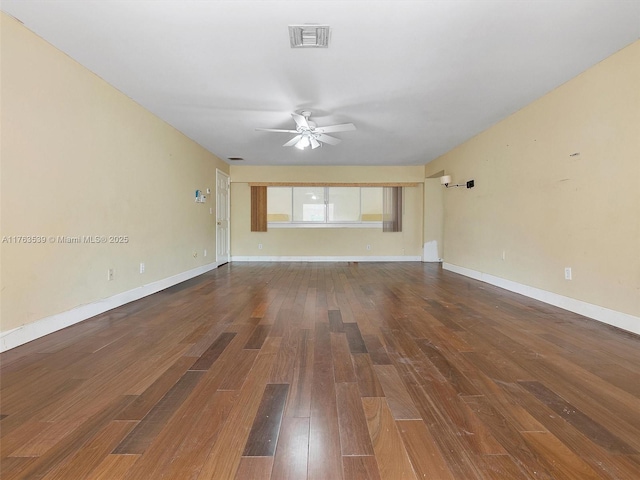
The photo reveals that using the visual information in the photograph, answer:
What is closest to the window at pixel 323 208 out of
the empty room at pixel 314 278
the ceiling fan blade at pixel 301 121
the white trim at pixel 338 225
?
the white trim at pixel 338 225

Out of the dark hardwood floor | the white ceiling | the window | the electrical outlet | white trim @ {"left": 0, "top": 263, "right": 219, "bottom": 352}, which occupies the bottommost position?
the dark hardwood floor

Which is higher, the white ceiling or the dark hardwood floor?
the white ceiling

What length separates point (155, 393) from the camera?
4.80 feet

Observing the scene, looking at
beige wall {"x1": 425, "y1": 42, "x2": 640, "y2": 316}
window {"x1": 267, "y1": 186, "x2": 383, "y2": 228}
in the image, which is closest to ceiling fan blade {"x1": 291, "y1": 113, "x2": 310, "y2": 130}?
beige wall {"x1": 425, "y1": 42, "x2": 640, "y2": 316}

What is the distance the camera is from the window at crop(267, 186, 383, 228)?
291 inches

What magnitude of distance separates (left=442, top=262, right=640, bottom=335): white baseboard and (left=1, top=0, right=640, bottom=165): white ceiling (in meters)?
2.18

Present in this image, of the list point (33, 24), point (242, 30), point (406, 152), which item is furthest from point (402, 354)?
point (406, 152)

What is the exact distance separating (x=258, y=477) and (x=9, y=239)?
2346 mm

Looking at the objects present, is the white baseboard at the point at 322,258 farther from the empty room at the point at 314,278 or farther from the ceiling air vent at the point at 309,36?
the ceiling air vent at the point at 309,36

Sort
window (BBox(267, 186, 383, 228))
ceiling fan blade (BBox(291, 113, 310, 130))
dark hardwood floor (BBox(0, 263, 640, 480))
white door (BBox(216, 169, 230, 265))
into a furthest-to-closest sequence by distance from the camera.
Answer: window (BBox(267, 186, 383, 228)) → white door (BBox(216, 169, 230, 265)) → ceiling fan blade (BBox(291, 113, 310, 130)) → dark hardwood floor (BBox(0, 263, 640, 480))

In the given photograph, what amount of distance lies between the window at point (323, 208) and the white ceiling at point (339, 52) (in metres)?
3.39

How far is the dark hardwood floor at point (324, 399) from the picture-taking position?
1.02 meters

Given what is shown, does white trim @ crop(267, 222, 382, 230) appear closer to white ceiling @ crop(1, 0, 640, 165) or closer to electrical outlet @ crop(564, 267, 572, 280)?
white ceiling @ crop(1, 0, 640, 165)

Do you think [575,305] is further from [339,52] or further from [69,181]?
[69,181]
